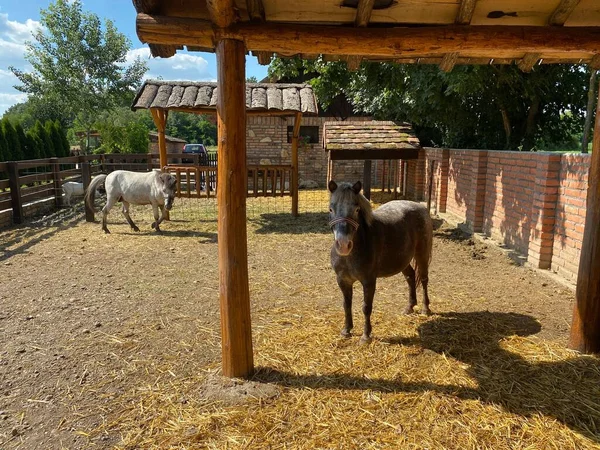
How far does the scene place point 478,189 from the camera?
350 inches

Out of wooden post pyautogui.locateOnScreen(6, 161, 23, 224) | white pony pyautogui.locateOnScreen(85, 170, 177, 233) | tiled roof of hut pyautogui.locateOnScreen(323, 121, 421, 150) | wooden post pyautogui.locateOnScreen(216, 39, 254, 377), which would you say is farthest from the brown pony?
wooden post pyautogui.locateOnScreen(6, 161, 23, 224)

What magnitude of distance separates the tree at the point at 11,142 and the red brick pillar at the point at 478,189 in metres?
16.6

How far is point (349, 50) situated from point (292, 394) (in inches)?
114

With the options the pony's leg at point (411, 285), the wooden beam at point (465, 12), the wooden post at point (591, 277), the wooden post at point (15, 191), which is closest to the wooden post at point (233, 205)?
the wooden beam at point (465, 12)

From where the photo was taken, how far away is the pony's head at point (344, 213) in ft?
11.2

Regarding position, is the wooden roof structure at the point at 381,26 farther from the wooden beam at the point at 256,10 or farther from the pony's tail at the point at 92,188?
the pony's tail at the point at 92,188

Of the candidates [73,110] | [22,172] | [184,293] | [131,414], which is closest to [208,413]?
[131,414]

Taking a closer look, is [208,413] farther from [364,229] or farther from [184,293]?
[184,293]

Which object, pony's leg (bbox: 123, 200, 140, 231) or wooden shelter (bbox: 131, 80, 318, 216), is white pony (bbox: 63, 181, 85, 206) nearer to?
wooden shelter (bbox: 131, 80, 318, 216)

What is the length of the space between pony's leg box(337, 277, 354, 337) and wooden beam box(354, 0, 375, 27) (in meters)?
2.37

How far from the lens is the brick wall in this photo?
5.82m

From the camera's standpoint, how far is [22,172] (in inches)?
648

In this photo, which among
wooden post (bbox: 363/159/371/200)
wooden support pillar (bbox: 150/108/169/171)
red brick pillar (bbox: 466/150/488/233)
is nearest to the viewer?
red brick pillar (bbox: 466/150/488/233)

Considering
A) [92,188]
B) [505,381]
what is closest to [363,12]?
[505,381]
